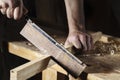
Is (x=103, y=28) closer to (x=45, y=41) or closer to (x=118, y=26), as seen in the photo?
(x=118, y=26)

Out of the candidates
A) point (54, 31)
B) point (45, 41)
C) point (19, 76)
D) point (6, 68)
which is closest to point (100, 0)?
point (54, 31)

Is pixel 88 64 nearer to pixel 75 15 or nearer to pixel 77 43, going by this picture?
pixel 77 43

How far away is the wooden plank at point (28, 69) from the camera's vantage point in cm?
86

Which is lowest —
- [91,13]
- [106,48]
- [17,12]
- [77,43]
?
[91,13]

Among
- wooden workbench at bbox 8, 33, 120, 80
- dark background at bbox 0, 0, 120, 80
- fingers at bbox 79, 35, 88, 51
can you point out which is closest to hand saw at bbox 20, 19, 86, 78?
wooden workbench at bbox 8, 33, 120, 80

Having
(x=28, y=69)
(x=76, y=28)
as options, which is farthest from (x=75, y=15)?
(x=28, y=69)

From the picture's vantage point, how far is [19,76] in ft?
2.84

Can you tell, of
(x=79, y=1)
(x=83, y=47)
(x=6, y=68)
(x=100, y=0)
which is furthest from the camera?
(x=100, y=0)

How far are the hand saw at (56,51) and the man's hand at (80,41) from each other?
0.11m

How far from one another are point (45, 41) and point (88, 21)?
1008 mm

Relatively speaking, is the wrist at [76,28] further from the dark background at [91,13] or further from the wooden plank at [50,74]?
the dark background at [91,13]

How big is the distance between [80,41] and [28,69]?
0.78ft

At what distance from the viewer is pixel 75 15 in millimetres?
1136

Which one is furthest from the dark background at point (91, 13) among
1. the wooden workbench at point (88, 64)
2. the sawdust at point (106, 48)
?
the wooden workbench at point (88, 64)
